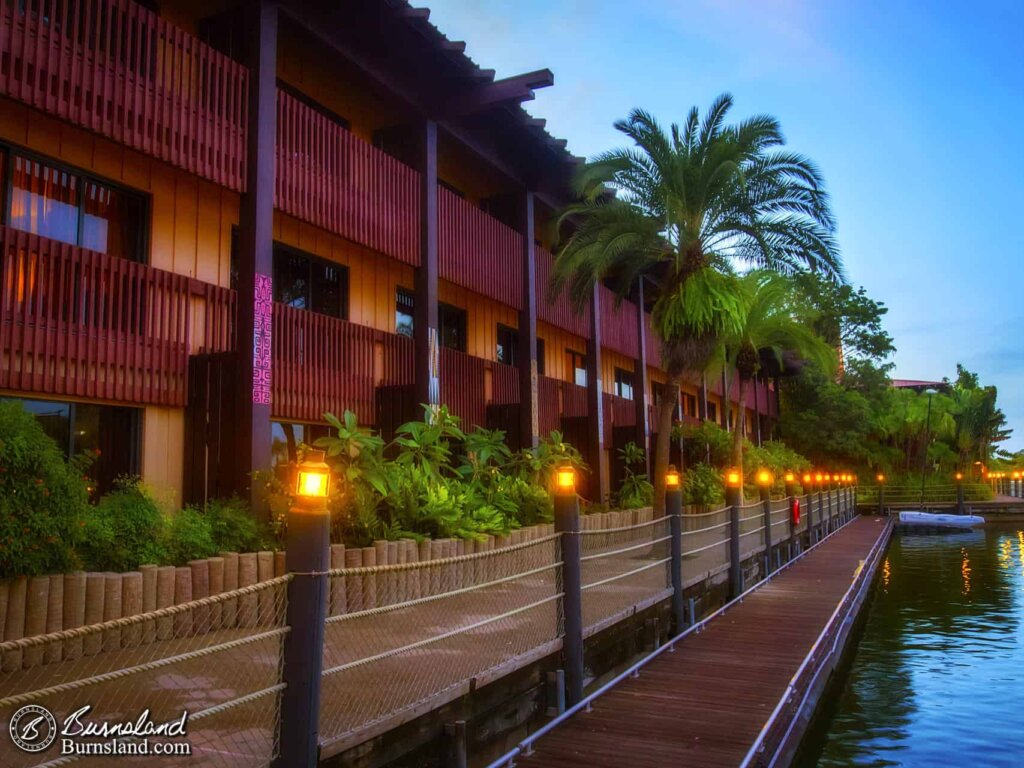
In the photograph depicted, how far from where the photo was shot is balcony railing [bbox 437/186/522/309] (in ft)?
53.3

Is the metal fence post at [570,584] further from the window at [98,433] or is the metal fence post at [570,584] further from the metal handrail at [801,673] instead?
the window at [98,433]

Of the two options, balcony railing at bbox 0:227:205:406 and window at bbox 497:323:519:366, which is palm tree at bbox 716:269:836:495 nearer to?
window at bbox 497:323:519:366

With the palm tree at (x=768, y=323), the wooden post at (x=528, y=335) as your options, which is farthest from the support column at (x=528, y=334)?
the palm tree at (x=768, y=323)

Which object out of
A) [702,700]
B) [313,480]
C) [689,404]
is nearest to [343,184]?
[702,700]

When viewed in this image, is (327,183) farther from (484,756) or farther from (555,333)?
(555,333)

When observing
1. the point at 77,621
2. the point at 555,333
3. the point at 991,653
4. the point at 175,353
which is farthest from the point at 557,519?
the point at 555,333

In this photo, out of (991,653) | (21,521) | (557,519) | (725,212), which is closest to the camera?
(21,521)

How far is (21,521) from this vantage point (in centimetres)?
669

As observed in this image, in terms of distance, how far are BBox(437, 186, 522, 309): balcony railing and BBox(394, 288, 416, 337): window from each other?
111 centimetres

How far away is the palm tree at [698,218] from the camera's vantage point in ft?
56.1

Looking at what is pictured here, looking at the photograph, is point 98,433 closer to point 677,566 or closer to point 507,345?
point 677,566

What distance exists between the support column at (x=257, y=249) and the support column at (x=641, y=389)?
14075 mm

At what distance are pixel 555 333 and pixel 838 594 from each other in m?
11.2

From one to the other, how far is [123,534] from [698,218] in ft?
42.0
